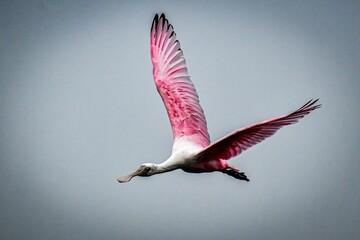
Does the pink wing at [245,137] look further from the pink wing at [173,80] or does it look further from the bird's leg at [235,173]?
the pink wing at [173,80]

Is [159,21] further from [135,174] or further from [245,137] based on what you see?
[245,137]

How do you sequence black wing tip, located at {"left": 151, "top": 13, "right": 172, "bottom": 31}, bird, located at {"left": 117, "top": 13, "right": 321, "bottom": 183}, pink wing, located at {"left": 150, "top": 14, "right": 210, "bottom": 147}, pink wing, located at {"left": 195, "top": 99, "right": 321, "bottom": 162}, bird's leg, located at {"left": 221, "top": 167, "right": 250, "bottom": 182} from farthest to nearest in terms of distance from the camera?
black wing tip, located at {"left": 151, "top": 13, "right": 172, "bottom": 31} → pink wing, located at {"left": 150, "top": 14, "right": 210, "bottom": 147} → bird's leg, located at {"left": 221, "top": 167, "right": 250, "bottom": 182} → bird, located at {"left": 117, "top": 13, "right": 321, "bottom": 183} → pink wing, located at {"left": 195, "top": 99, "right": 321, "bottom": 162}

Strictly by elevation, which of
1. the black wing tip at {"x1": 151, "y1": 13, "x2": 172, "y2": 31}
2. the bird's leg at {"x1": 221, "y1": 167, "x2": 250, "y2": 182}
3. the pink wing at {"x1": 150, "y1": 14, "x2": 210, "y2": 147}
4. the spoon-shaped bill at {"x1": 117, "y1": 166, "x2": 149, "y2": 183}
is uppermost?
the black wing tip at {"x1": 151, "y1": 13, "x2": 172, "y2": 31}

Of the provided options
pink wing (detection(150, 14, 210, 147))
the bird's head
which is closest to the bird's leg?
pink wing (detection(150, 14, 210, 147))

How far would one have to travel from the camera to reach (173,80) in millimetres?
10719

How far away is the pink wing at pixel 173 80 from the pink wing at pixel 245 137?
0.93 meters

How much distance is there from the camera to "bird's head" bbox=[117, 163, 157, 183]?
10.1m

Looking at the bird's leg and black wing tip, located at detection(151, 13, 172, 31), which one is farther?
black wing tip, located at detection(151, 13, 172, 31)

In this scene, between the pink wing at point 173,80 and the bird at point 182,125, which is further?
the pink wing at point 173,80

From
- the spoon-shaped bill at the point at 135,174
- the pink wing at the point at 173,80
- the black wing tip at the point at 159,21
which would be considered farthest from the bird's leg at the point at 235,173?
the black wing tip at the point at 159,21

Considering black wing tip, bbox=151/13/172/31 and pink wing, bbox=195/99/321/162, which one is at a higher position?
black wing tip, bbox=151/13/172/31

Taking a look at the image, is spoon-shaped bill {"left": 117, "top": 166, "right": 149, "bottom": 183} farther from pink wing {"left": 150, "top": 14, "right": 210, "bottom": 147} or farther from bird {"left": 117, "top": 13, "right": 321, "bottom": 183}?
pink wing {"left": 150, "top": 14, "right": 210, "bottom": 147}

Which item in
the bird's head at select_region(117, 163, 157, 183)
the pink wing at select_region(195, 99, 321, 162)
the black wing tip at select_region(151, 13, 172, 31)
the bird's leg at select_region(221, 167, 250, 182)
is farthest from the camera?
the black wing tip at select_region(151, 13, 172, 31)

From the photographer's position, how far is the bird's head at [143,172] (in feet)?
33.2
